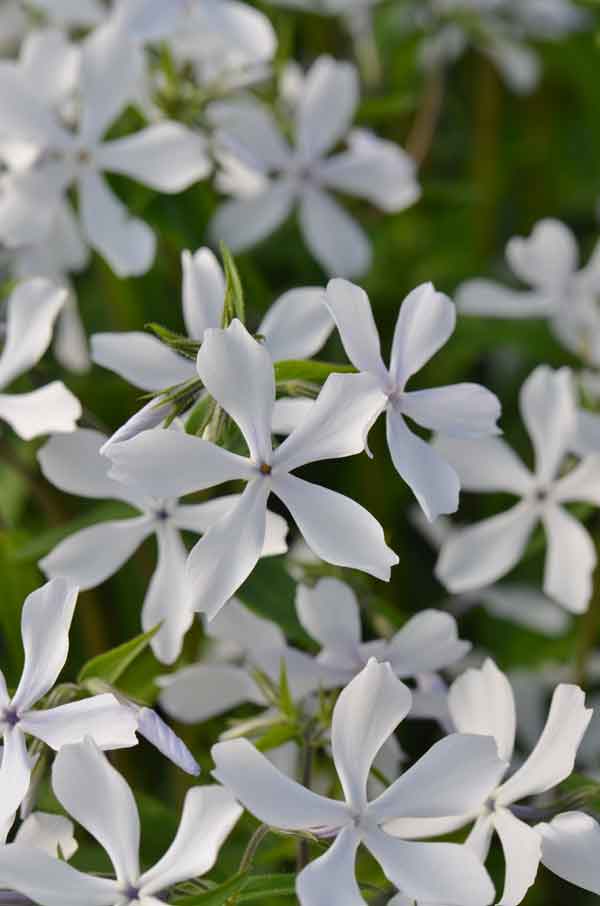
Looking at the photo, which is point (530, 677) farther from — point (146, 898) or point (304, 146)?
point (146, 898)

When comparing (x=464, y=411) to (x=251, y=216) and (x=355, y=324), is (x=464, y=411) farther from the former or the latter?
(x=251, y=216)

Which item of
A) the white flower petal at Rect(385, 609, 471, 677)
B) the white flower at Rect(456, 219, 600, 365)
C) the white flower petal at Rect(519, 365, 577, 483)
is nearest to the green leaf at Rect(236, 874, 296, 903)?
the white flower petal at Rect(385, 609, 471, 677)

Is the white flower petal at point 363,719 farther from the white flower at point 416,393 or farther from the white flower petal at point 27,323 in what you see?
the white flower petal at point 27,323

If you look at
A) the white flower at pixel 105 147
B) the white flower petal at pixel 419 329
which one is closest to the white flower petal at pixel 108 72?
the white flower at pixel 105 147

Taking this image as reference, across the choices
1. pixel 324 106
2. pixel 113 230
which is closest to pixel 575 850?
pixel 113 230

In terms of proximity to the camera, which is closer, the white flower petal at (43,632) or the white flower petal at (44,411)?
the white flower petal at (43,632)

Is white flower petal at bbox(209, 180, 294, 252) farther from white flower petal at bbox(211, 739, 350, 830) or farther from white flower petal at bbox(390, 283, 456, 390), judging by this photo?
white flower petal at bbox(211, 739, 350, 830)

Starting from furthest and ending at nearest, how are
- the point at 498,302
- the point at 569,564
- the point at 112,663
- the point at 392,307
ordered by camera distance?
the point at 392,307 < the point at 498,302 < the point at 569,564 < the point at 112,663
